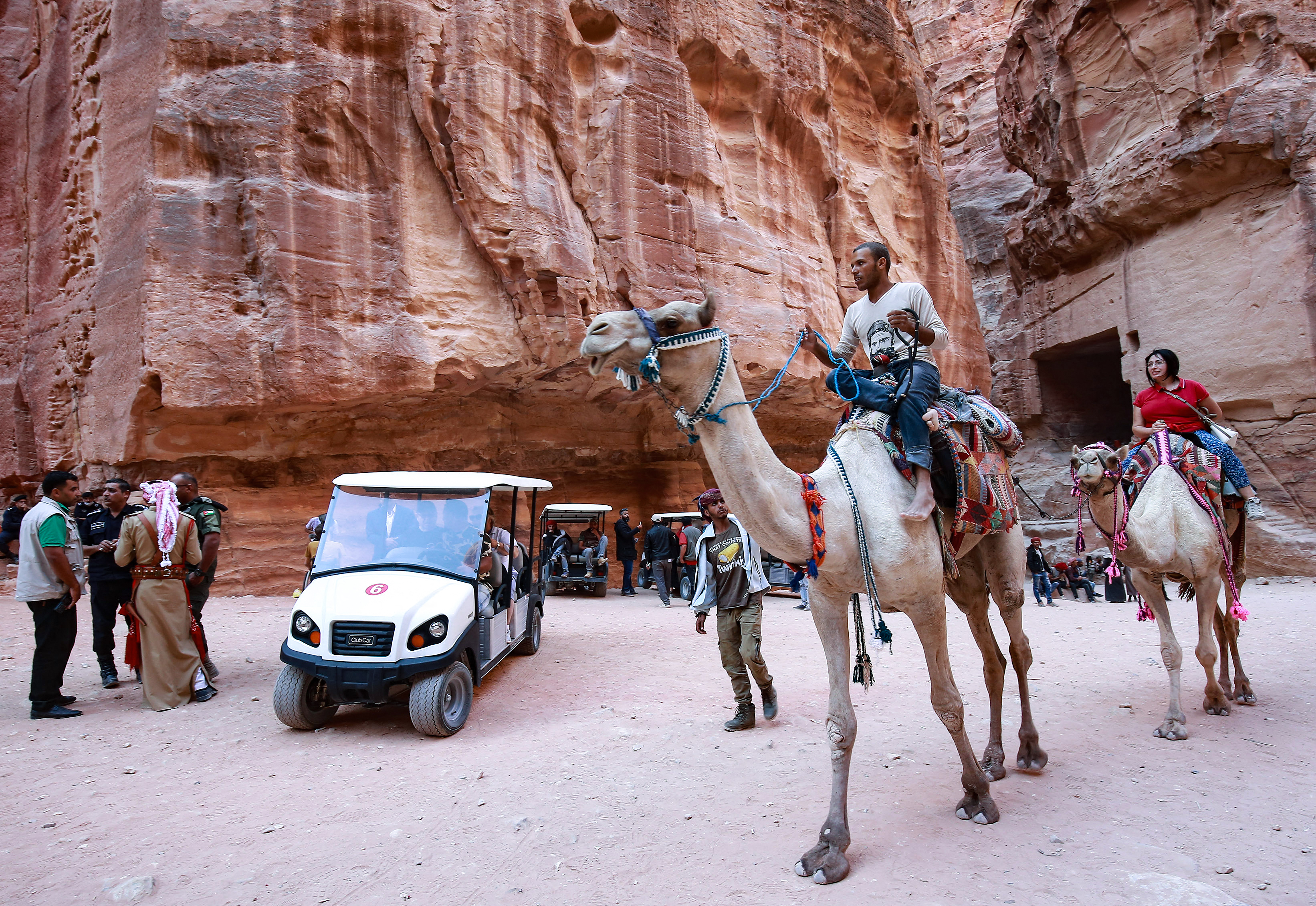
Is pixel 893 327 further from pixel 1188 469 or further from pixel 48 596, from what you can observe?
pixel 48 596

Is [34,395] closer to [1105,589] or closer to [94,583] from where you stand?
[94,583]

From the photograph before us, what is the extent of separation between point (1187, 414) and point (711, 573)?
448cm

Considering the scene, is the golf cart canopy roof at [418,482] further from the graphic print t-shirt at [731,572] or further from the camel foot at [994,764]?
the camel foot at [994,764]

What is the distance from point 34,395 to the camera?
→ 14.9m

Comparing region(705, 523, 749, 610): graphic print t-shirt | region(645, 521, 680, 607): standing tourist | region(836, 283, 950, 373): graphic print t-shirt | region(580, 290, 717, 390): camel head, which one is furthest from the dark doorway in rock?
region(580, 290, 717, 390): camel head

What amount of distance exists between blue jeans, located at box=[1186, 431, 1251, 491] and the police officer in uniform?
906 cm

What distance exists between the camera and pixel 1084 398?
2634 centimetres

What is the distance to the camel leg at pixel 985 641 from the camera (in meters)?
4.57

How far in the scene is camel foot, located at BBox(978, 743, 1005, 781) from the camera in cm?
452

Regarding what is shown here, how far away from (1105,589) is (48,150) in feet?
83.4

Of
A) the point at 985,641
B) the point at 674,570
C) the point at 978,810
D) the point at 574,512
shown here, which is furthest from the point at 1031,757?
the point at 574,512

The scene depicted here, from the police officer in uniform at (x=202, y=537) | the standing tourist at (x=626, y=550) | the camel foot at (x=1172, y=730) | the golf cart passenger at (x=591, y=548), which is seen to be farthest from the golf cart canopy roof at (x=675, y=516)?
the camel foot at (x=1172, y=730)

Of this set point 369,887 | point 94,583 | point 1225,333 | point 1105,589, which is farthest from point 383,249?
point 1225,333

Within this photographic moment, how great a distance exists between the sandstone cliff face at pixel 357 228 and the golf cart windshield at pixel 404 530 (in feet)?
22.1
